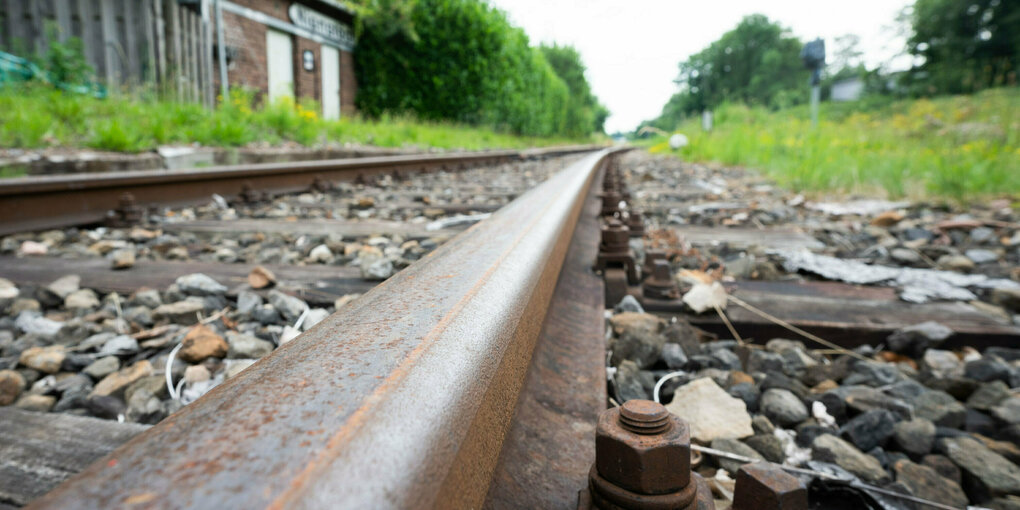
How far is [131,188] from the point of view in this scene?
10.1ft

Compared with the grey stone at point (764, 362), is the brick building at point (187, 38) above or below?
above

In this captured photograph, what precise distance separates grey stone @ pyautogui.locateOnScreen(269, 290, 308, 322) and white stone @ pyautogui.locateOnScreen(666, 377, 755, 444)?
959 millimetres

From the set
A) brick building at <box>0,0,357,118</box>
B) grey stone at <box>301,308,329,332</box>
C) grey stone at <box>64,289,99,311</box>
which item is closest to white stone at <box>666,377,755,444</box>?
grey stone at <box>301,308,329,332</box>

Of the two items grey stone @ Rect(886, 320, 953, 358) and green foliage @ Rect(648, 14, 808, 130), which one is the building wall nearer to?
grey stone @ Rect(886, 320, 953, 358)

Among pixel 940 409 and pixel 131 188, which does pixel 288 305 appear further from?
pixel 131 188

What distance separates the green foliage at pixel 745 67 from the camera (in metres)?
65.3

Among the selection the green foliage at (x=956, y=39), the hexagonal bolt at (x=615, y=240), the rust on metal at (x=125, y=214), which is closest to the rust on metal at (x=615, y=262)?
the hexagonal bolt at (x=615, y=240)

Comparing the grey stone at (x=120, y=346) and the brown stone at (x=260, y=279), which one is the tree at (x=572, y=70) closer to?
the brown stone at (x=260, y=279)

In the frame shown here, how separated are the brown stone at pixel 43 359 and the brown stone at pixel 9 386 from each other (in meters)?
0.07

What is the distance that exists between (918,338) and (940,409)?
371mm

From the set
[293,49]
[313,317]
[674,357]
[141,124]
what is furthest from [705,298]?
[293,49]

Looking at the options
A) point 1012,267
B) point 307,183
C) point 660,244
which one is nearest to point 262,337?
point 660,244

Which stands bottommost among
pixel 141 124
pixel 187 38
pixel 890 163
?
pixel 890 163

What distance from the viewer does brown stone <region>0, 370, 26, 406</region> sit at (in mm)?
1072
